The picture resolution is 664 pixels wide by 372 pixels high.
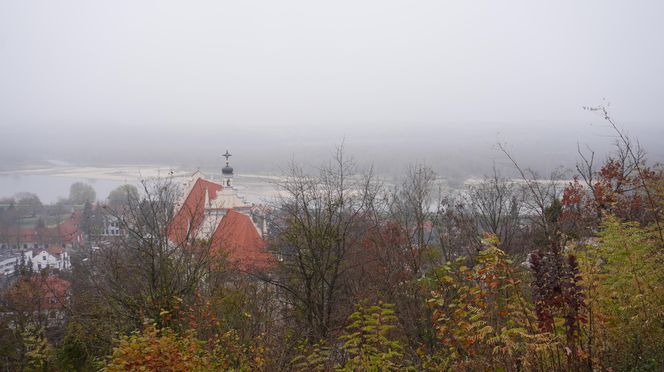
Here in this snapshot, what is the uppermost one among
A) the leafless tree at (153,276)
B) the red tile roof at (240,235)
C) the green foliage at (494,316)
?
the green foliage at (494,316)

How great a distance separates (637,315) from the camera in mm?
5465

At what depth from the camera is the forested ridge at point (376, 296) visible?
5.25m

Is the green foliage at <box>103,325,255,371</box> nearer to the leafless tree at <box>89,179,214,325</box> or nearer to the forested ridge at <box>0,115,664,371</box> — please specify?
the forested ridge at <box>0,115,664,371</box>

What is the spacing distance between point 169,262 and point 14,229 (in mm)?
49774

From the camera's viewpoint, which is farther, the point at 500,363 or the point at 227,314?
the point at 227,314

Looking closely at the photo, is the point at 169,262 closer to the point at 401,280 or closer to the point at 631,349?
the point at 401,280

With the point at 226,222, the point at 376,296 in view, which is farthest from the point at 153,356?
the point at 226,222

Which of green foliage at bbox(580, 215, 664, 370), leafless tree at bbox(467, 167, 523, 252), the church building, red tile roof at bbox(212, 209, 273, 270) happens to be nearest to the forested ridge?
green foliage at bbox(580, 215, 664, 370)

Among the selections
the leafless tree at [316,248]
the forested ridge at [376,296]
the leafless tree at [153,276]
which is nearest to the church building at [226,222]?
the forested ridge at [376,296]

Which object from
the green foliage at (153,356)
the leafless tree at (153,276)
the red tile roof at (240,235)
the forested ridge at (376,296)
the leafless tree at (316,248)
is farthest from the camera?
the red tile roof at (240,235)

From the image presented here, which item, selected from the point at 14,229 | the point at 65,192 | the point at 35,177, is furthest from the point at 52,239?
the point at 35,177

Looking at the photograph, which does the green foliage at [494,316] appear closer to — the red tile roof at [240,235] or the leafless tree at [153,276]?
the leafless tree at [153,276]

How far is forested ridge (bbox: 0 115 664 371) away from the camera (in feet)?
17.2

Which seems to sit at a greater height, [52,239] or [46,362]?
[46,362]
